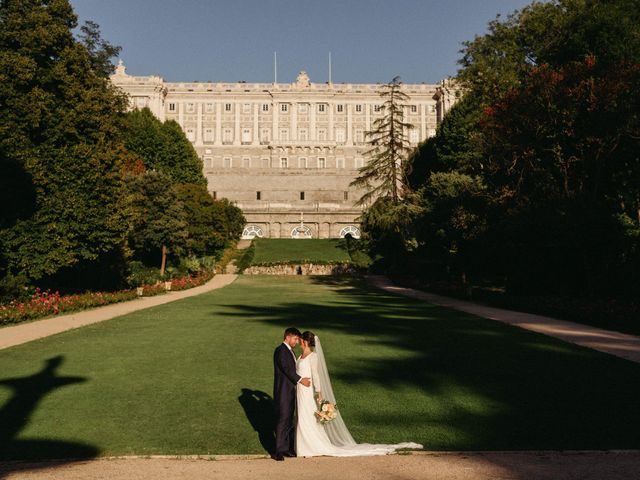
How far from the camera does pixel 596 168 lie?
27.0m

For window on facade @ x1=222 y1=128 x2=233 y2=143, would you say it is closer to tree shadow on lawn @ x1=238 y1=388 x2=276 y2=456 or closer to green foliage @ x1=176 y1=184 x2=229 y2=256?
green foliage @ x1=176 y1=184 x2=229 y2=256

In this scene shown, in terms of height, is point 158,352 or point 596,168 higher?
point 596,168

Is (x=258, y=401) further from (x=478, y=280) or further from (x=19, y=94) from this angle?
(x=478, y=280)

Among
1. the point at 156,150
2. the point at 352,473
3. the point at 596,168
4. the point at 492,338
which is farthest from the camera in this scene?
the point at 156,150

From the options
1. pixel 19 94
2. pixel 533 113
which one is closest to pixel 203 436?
pixel 19 94

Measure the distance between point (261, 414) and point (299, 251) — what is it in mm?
52951

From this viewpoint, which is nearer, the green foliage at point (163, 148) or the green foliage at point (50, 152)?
the green foliage at point (50, 152)

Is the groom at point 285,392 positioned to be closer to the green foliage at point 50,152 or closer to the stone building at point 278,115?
the green foliage at point 50,152

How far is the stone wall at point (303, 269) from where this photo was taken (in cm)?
5262

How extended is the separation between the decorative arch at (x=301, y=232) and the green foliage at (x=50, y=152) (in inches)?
1934

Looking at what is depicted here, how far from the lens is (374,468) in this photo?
22.1 ft

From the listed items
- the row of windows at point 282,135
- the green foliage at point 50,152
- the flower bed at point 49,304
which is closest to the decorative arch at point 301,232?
the row of windows at point 282,135

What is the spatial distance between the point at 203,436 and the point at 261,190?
82.7 metres

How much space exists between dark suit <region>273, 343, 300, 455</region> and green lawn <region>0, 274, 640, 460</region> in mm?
533
